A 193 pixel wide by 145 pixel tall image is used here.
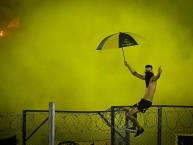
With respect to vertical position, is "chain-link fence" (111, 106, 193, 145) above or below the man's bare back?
below

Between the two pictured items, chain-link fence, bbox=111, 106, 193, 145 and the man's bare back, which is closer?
the man's bare back

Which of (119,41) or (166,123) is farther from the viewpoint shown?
(166,123)

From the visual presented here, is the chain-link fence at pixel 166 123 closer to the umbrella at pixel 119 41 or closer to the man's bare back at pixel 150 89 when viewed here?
the man's bare back at pixel 150 89

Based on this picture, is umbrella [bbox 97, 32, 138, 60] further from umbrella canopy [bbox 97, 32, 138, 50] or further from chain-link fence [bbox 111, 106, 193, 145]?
chain-link fence [bbox 111, 106, 193, 145]

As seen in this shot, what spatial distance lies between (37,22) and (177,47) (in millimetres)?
4087

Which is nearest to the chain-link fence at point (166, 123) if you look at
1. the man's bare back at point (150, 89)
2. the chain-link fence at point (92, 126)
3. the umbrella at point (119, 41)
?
the chain-link fence at point (92, 126)

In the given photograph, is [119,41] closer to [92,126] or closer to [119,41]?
[119,41]

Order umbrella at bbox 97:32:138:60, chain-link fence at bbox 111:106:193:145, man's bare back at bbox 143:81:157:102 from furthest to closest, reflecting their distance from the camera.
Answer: chain-link fence at bbox 111:106:193:145, man's bare back at bbox 143:81:157:102, umbrella at bbox 97:32:138:60

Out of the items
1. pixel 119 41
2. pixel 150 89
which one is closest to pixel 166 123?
pixel 150 89

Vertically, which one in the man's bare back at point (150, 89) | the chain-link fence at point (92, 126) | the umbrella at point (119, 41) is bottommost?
the chain-link fence at point (92, 126)

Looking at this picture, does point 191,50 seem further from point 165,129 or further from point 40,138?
point 40,138

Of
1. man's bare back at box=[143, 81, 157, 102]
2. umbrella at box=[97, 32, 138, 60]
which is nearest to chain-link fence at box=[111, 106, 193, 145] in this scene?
man's bare back at box=[143, 81, 157, 102]

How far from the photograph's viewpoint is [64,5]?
11.1 m

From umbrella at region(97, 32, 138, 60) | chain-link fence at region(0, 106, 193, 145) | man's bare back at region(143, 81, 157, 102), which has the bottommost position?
chain-link fence at region(0, 106, 193, 145)
